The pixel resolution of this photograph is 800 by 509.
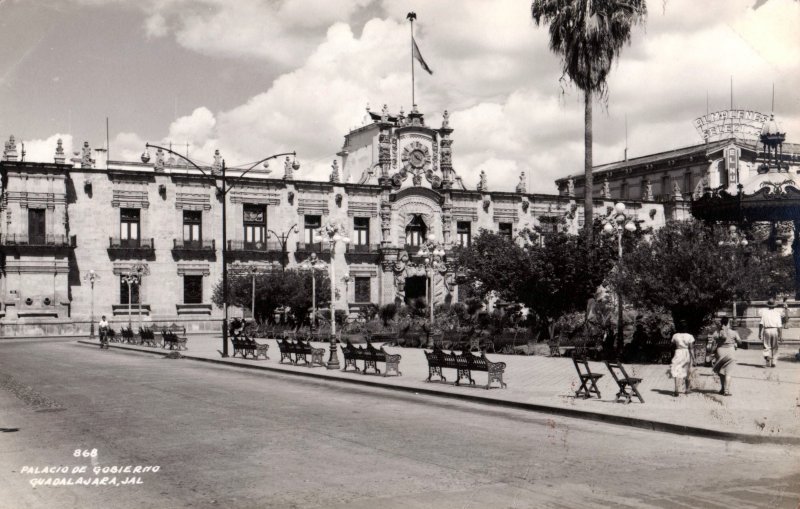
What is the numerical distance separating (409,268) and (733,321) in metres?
30.4

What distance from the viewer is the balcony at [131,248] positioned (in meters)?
49.9

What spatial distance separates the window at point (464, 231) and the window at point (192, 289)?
20.4m

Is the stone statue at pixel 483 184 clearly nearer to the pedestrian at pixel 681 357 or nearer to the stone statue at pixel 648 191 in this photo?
the stone statue at pixel 648 191

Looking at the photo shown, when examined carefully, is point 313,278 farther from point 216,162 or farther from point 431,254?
point 216,162

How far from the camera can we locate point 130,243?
50.4m

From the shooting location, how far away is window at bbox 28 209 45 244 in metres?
47.7

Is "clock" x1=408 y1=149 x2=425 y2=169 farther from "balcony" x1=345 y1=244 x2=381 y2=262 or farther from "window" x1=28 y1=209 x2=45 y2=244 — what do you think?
"window" x1=28 y1=209 x2=45 y2=244

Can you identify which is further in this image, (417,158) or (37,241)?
(417,158)

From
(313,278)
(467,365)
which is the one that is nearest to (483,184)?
(313,278)

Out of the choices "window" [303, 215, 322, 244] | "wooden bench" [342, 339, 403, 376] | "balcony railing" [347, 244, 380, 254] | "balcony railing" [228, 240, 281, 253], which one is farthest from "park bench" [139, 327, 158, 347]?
"balcony railing" [347, 244, 380, 254]

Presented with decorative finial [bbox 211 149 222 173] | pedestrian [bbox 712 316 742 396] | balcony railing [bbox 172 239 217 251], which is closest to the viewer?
pedestrian [bbox 712 316 742 396]

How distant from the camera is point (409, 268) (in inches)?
2253

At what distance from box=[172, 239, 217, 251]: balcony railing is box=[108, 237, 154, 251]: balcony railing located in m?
1.60

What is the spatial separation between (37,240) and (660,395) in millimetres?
42935
